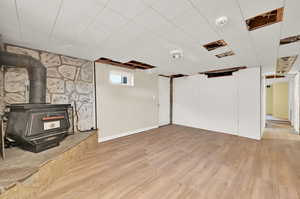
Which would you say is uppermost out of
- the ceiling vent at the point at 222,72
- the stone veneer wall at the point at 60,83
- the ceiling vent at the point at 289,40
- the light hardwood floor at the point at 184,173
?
the ceiling vent at the point at 289,40

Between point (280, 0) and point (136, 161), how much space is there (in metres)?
3.22

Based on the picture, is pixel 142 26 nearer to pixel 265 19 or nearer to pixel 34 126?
pixel 265 19

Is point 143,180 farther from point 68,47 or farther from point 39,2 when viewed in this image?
point 68,47

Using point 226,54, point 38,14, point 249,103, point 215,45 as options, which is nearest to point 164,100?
point 249,103

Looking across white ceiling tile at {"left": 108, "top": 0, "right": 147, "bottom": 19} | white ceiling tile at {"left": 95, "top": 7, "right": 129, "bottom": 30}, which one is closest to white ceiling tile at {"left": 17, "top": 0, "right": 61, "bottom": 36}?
white ceiling tile at {"left": 95, "top": 7, "right": 129, "bottom": 30}

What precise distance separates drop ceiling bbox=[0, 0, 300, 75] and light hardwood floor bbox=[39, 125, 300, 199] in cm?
241

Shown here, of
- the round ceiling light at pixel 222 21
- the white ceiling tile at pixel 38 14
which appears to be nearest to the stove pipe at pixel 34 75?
the white ceiling tile at pixel 38 14

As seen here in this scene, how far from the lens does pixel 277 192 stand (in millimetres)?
1671

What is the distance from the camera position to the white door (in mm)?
5770

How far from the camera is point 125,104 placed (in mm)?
4297

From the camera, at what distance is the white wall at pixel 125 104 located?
3.72 m

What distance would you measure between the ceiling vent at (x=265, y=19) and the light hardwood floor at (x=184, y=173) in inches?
95.7

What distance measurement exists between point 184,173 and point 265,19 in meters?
2.69

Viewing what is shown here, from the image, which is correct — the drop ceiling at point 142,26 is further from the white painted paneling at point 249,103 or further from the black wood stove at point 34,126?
the black wood stove at point 34,126
